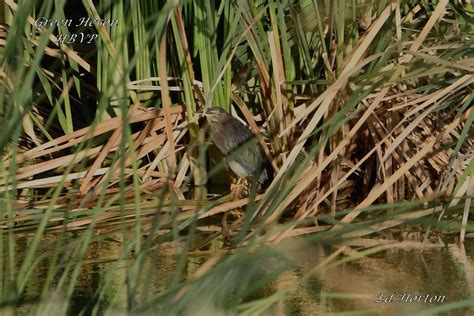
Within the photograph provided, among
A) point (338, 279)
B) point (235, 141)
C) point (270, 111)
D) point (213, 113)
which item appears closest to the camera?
point (338, 279)

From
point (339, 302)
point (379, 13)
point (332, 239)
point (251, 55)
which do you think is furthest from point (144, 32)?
point (332, 239)

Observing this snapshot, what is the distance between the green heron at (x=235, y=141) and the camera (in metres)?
4.28

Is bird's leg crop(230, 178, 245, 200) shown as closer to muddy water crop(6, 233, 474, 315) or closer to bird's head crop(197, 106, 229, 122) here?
bird's head crop(197, 106, 229, 122)

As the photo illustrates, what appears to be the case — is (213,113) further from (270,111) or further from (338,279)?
(338,279)

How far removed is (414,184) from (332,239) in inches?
80.2

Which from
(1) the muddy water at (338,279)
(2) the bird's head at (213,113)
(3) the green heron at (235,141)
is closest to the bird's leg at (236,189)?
(3) the green heron at (235,141)

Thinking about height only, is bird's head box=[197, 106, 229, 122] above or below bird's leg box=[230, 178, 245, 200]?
above

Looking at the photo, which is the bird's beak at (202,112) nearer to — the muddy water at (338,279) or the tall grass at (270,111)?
the tall grass at (270,111)

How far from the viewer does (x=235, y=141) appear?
178 inches

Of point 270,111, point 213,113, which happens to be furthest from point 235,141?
point 270,111

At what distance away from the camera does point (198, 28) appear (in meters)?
4.05

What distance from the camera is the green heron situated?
4.28 m

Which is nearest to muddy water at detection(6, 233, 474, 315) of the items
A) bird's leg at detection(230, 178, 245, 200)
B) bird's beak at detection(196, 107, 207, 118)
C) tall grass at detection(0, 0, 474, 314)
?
tall grass at detection(0, 0, 474, 314)

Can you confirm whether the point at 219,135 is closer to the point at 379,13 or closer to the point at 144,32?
the point at 144,32
